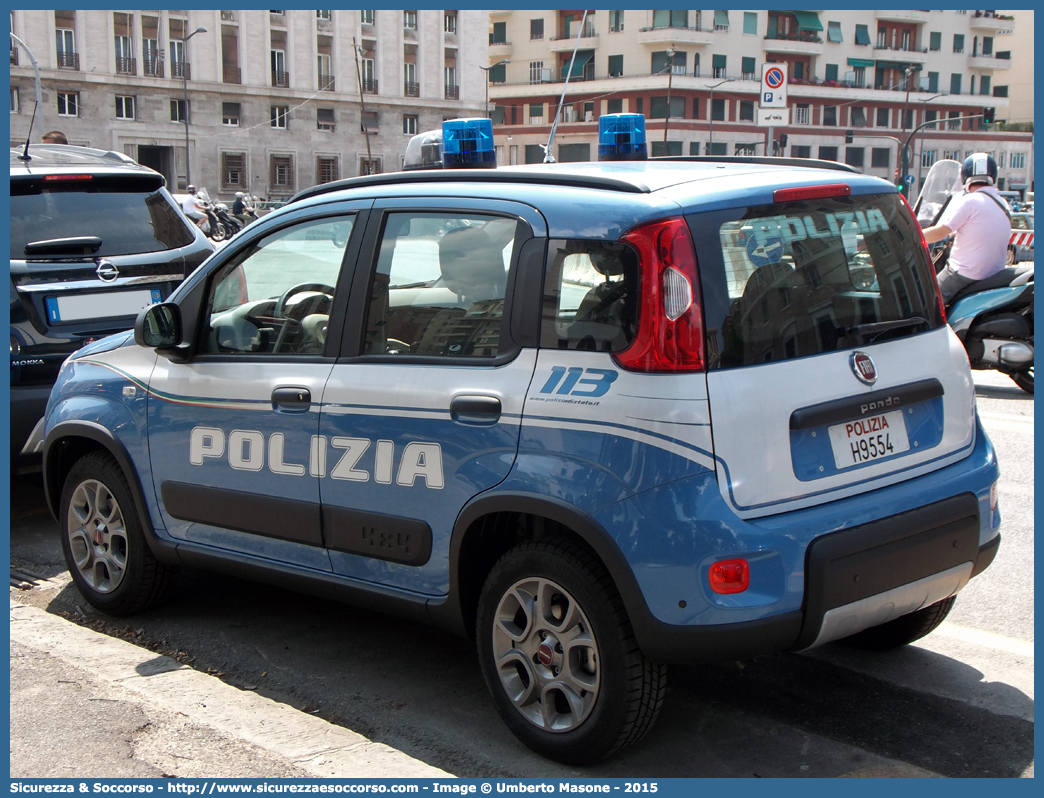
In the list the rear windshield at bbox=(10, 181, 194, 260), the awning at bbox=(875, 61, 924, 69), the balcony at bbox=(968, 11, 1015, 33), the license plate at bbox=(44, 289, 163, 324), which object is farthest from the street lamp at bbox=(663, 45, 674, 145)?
the license plate at bbox=(44, 289, 163, 324)

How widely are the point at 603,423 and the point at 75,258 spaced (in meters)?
4.31

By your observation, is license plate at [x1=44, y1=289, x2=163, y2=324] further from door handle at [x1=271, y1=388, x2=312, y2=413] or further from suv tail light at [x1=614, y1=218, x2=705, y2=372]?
suv tail light at [x1=614, y1=218, x2=705, y2=372]

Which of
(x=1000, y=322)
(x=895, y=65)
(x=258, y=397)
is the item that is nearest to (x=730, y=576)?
(x=258, y=397)

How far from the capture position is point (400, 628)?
4691mm

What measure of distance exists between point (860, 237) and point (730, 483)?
3.21 ft

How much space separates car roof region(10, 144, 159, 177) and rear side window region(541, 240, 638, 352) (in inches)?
156

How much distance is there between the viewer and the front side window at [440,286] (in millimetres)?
3543

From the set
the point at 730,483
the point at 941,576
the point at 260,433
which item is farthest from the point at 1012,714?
the point at 260,433

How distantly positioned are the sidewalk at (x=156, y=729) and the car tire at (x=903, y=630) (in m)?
1.71

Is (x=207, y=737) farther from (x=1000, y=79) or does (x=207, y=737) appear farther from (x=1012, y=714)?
(x=1000, y=79)

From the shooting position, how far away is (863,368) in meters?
3.37

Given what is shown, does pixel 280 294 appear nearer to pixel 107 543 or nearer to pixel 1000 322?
pixel 107 543

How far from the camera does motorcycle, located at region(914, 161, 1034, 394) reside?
376 inches

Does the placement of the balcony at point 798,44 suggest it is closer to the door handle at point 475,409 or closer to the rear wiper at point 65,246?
the rear wiper at point 65,246
